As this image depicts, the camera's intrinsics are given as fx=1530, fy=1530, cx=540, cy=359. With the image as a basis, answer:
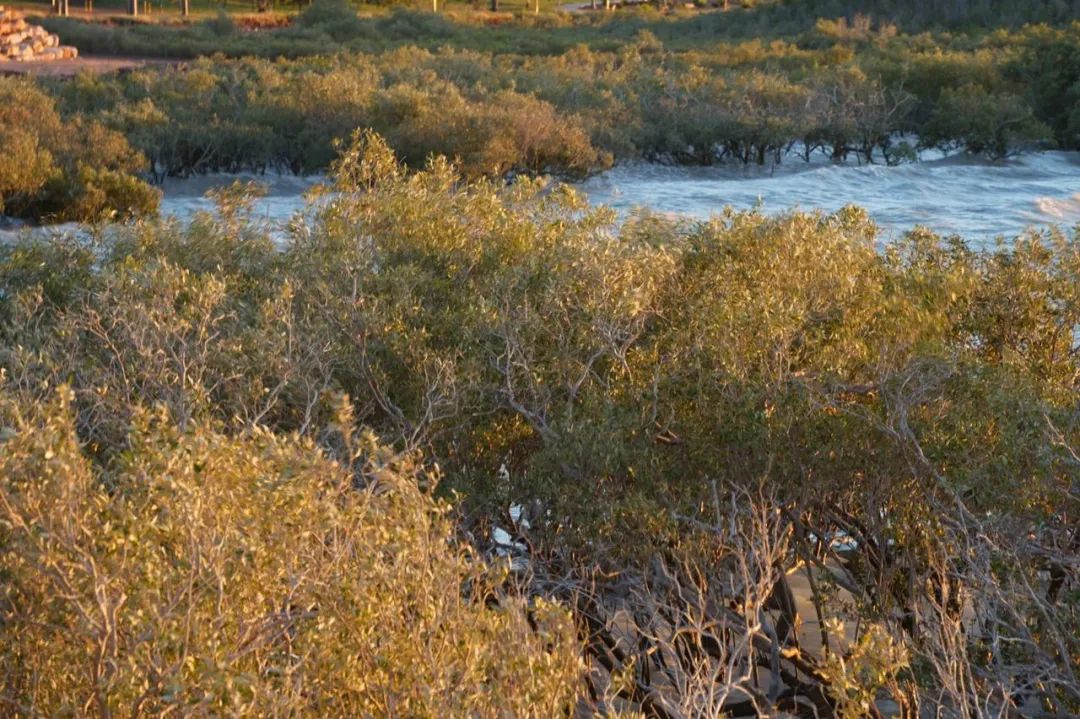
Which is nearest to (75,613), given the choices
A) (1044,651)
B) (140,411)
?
(140,411)

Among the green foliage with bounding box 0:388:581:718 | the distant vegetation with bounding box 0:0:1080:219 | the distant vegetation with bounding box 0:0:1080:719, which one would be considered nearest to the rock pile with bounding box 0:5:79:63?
the distant vegetation with bounding box 0:0:1080:219

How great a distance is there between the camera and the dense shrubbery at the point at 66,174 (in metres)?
19.0

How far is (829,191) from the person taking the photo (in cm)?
2450

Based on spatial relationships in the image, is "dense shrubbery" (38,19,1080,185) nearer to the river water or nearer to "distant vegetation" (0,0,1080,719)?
the river water

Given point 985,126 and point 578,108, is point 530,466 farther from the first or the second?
point 985,126

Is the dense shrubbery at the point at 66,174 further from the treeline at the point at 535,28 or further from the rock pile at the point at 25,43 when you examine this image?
the treeline at the point at 535,28

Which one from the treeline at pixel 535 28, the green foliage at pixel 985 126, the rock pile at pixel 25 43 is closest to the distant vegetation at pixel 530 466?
the green foliage at pixel 985 126

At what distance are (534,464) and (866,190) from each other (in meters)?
Answer: 18.4

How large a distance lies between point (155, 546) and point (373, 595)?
0.64 m

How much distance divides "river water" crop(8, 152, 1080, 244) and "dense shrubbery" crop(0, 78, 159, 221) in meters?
1.09

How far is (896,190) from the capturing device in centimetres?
2456

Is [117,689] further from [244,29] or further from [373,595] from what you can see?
[244,29]

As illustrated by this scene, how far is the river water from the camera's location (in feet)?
71.9

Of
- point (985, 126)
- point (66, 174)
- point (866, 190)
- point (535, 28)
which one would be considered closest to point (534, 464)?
point (66, 174)
